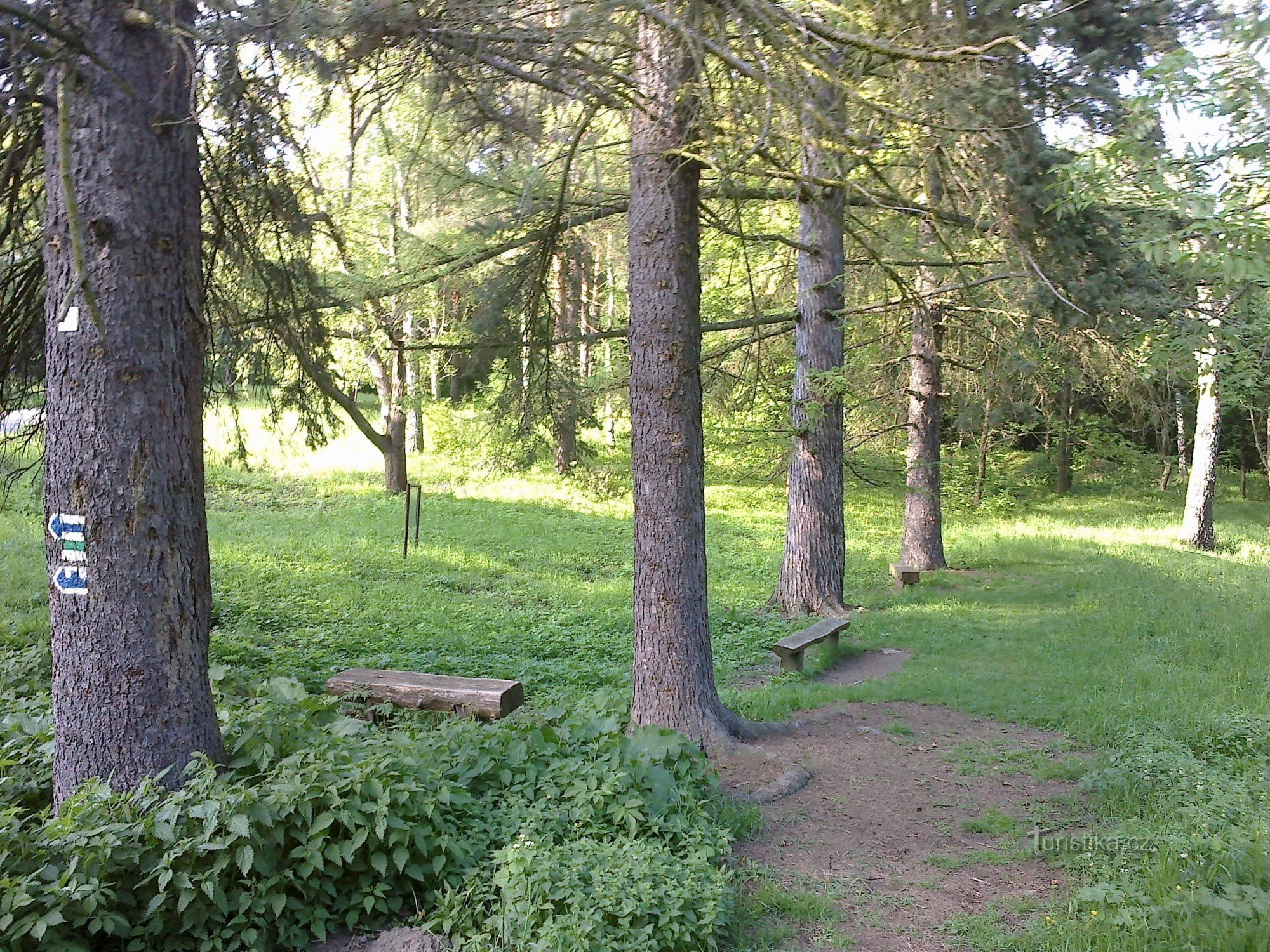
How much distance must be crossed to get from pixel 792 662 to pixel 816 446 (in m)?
3.22

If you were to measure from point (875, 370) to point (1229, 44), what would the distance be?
11.5m

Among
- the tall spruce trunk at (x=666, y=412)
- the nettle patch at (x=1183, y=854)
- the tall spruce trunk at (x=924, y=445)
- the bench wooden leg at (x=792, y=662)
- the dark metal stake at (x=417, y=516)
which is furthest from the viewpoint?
the tall spruce trunk at (x=924, y=445)

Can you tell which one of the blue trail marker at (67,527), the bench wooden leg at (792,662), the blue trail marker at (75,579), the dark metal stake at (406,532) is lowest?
the bench wooden leg at (792,662)

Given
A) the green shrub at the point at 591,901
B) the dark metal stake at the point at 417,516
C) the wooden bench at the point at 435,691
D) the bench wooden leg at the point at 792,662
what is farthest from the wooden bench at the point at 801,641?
the dark metal stake at the point at 417,516

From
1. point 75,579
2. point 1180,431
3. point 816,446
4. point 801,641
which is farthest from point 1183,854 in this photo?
point 1180,431

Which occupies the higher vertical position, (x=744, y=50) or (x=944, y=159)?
(x=744, y=50)

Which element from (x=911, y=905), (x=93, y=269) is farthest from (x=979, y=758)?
(x=93, y=269)

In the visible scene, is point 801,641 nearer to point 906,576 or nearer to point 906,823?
point 906,823

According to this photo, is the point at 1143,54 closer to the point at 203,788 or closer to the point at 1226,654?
the point at 1226,654

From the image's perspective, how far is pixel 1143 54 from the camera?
6090mm

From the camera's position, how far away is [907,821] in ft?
18.6

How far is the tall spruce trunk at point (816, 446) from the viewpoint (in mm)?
11641

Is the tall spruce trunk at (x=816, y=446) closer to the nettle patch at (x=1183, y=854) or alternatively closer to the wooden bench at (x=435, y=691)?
the wooden bench at (x=435, y=691)

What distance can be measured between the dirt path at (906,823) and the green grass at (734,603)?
11.4 inches
